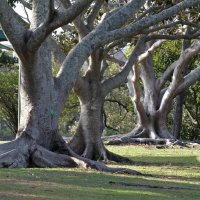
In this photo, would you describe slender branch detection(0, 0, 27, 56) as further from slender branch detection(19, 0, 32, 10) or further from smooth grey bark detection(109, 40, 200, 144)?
smooth grey bark detection(109, 40, 200, 144)

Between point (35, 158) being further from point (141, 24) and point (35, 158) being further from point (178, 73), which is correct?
point (178, 73)

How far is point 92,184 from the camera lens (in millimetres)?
11914

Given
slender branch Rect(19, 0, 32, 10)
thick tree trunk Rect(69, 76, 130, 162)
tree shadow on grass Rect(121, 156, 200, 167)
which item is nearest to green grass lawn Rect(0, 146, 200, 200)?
tree shadow on grass Rect(121, 156, 200, 167)

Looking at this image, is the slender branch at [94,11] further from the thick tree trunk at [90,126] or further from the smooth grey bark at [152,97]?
the smooth grey bark at [152,97]

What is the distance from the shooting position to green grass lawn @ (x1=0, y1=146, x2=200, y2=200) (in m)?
9.94

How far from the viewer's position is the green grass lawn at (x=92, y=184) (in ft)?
32.6

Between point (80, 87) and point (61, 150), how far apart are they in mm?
3271

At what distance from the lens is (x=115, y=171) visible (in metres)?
14.9

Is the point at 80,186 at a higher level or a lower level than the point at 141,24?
lower

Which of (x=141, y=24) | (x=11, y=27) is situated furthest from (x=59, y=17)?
(x=141, y=24)

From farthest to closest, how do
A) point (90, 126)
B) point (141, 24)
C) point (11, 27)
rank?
point (90, 126), point (141, 24), point (11, 27)

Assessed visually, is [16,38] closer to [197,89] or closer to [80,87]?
[80,87]

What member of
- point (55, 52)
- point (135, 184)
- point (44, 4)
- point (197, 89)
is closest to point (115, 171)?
point (135, 184)

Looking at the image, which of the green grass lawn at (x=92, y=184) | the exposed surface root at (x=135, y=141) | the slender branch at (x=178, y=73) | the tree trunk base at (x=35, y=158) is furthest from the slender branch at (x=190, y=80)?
the tree trunk base at (x=35, y=158)
